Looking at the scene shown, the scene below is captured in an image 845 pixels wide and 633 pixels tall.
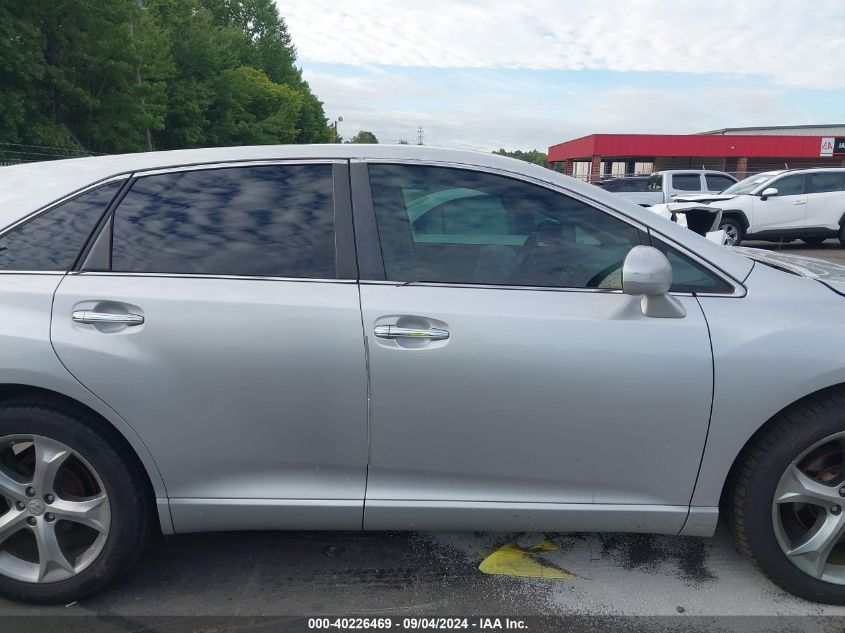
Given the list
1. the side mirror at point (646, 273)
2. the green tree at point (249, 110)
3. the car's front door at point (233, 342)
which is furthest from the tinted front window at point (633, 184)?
the green tree at point (249, 110)

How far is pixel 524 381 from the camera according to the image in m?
2.17

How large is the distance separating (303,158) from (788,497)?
7.20 ft

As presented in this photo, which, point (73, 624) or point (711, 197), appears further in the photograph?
point (711, 197)

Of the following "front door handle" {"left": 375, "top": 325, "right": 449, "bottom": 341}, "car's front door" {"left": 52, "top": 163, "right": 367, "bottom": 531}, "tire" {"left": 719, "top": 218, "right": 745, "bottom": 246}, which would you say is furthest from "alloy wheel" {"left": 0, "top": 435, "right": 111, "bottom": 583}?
"tire" {"left": 719, "top": 218, "right": 745, "bottom": 246}

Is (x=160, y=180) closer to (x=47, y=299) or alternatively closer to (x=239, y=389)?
(x=47, y=299)

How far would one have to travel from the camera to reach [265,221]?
2391 millimetres

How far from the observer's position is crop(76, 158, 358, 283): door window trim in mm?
2306

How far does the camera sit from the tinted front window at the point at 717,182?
55.8ft

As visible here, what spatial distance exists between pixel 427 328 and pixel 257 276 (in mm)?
658

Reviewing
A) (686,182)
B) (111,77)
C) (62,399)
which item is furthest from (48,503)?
(111,77)

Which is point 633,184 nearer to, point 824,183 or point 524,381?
point 824,183

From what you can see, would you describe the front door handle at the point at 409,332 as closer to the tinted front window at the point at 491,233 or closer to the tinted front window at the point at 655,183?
the tinted front window at the point at 491,233

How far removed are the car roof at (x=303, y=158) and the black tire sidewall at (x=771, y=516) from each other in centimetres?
60

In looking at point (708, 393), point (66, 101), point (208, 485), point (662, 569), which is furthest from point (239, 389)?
point (66, 101)
